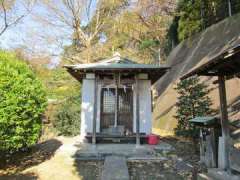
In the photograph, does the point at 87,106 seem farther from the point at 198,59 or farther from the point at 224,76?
the point at 198,59

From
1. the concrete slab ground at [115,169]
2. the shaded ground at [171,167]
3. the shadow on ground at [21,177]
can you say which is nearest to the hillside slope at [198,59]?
the shaded ground at [171,167]

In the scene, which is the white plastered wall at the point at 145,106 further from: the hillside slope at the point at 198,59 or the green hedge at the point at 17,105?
the green hedge at the point at 17,105

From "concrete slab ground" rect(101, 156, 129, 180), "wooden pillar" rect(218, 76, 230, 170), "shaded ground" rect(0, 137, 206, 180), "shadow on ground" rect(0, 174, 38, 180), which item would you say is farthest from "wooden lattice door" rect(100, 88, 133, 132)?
"wooden pillar" rect(218, 76, 230, 170)

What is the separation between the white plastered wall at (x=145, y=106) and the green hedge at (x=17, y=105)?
4843 millimetres

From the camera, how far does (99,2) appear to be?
2089cm

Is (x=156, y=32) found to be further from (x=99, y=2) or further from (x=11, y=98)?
(x=11, y=98)

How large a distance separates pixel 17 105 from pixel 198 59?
1432cm

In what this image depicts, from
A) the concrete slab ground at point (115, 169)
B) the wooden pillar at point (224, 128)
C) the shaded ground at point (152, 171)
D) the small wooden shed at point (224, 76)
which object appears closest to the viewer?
the small wooden shed at point (224, 76)

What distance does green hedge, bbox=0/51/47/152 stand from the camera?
624 centimetres

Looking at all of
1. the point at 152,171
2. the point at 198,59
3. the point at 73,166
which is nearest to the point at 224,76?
the point at 152,171

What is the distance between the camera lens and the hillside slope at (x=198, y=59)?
13500 mm

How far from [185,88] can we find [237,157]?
5838 millimetres

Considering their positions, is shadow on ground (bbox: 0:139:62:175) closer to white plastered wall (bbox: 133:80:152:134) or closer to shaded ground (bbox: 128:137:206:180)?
shaded ground (bbox: 128:137:206:180)

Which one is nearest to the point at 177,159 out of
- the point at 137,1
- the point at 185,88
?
the point at 185,88
